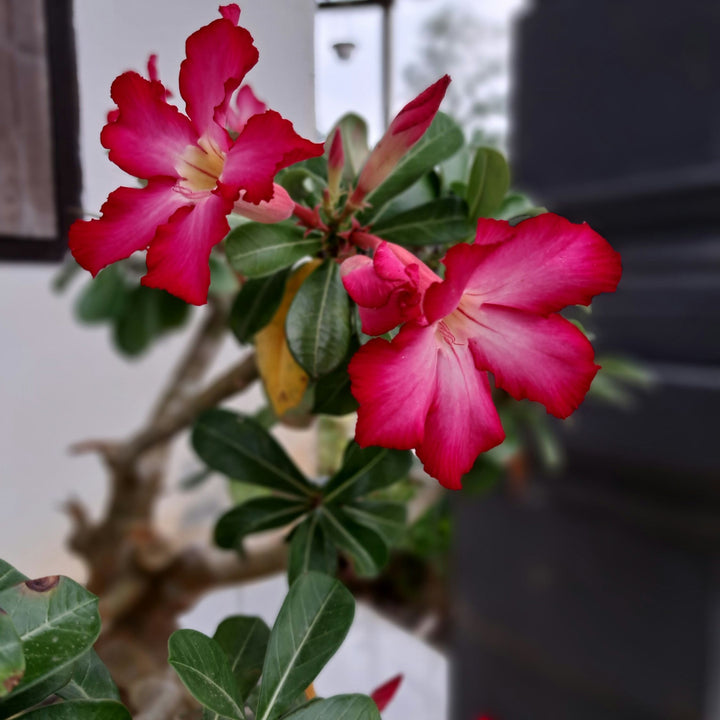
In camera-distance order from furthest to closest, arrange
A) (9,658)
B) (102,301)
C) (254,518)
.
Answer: (102,301) < (254,518) < (9,658)

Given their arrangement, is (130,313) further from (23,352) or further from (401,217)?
(401,217)

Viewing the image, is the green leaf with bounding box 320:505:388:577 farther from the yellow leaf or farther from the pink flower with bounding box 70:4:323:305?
the pink flower with bounding box 70:4:323:305

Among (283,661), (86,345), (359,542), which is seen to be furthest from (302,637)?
(86,345)

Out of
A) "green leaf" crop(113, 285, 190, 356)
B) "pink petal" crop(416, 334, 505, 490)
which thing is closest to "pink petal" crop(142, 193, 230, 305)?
"pink petal" crop(416, 334, 505, 490)

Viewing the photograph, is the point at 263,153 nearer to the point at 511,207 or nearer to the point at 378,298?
the point at 378,298

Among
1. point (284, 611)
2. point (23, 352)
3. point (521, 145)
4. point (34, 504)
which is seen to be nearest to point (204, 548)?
point (34, 504)

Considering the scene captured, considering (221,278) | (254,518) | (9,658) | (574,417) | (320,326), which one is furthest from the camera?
(574,417)

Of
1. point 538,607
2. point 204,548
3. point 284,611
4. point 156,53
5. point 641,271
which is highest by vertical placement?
point 156,53
